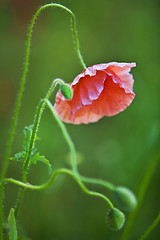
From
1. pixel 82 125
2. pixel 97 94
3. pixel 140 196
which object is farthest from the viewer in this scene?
pixel 82 125

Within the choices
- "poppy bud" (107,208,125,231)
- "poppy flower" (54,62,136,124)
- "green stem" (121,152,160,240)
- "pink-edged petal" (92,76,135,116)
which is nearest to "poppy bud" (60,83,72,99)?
"poppy flower" (54,62,136,124)

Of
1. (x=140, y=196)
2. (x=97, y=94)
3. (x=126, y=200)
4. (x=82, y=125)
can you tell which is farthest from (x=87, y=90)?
(x=82, y=125)

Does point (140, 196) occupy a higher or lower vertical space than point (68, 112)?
lower

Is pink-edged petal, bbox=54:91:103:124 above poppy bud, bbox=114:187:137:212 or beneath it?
above

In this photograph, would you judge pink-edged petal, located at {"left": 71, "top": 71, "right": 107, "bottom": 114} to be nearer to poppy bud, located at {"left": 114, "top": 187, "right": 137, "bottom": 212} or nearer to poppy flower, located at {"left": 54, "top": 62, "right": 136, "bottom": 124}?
poppy flower, located at {"left": 54, "top": 62, "right": 136, "bottom": 124}

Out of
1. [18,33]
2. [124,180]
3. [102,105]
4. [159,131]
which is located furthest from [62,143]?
[102,105]

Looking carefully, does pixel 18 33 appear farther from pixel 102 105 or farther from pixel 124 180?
pixel 102 105

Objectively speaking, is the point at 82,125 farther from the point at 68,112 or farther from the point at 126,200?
the point at 126,200

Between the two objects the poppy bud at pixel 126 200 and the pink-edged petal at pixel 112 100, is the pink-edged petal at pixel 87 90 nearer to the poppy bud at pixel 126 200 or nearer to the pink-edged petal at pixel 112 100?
the pink-edged petal at pixel 112 100
